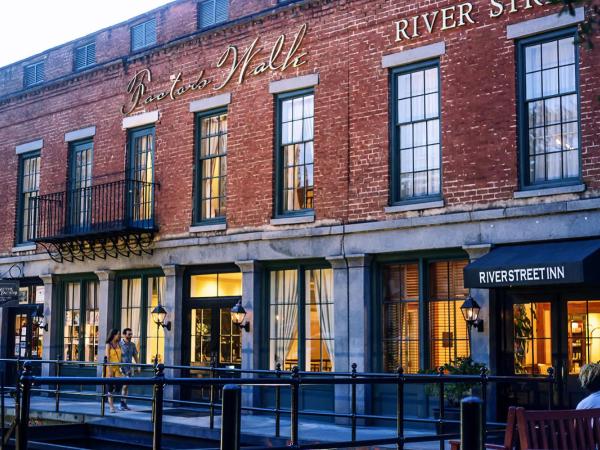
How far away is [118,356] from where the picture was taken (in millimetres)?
18250

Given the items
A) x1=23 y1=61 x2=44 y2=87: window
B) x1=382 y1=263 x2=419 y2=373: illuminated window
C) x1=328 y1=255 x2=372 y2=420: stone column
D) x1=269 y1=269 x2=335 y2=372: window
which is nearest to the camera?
x1=382 y1=263 x2=419 y2=373: illuminated window

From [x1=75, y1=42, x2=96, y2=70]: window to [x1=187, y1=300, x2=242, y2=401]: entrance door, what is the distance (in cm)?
682

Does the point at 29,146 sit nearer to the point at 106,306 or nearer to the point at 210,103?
the point at 106,306

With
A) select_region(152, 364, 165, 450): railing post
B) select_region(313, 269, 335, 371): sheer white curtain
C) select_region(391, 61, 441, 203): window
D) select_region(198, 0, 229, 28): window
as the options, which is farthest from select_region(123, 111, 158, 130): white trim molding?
select_region(152, 364, 165, 450): railing post

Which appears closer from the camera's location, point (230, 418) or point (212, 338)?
point (230, 418)

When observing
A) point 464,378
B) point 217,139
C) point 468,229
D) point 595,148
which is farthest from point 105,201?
point 464,378

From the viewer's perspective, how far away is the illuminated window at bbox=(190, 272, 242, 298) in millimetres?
18406

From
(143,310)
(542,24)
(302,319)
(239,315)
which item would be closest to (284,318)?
(302,319)

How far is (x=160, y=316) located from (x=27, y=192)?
6379 mm

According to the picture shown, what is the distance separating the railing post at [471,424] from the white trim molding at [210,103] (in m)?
12.4

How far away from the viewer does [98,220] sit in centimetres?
2066

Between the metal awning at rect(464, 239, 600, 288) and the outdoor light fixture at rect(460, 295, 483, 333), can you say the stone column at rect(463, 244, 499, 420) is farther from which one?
the metal awning at rect(464, 239, 600, 288)

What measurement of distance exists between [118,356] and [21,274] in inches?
233

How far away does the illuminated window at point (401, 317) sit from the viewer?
1547 centimetres
